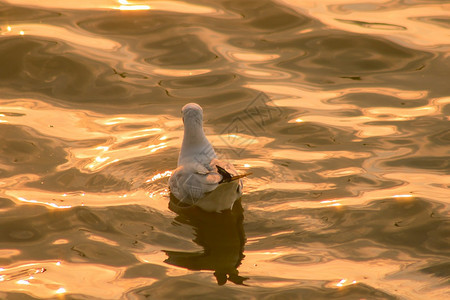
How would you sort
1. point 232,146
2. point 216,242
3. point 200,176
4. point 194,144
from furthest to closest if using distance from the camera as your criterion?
point 232,146 → point 194,144 → point 200,176 → point 216,242

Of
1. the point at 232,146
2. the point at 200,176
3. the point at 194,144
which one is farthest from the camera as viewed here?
the point at 232,146

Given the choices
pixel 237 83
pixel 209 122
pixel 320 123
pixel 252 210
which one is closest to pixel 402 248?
pixel 252 210

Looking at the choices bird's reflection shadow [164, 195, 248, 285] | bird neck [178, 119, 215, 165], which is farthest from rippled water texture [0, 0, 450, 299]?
bird neck [178, 119, 215, 165]

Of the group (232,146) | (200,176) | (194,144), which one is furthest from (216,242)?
(232,146)

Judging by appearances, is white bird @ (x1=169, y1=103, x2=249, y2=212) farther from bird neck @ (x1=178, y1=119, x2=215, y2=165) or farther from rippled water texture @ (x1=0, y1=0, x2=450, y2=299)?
rippled water texture @ (x1=0, y1=0, x2=450, y2=299)

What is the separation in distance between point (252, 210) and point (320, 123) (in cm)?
259

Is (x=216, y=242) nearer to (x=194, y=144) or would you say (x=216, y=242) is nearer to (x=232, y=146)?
(x=194, y=144)

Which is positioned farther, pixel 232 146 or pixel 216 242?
pixel 232 146

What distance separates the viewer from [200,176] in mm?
8422

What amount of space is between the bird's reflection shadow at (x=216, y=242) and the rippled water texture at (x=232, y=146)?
0.02m

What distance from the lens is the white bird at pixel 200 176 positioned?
825 centimetres

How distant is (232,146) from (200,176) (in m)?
1.87

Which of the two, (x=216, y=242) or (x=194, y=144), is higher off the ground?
(x=194, y=144)

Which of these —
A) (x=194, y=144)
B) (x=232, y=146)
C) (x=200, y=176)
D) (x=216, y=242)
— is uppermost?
(x=194, y=144)
